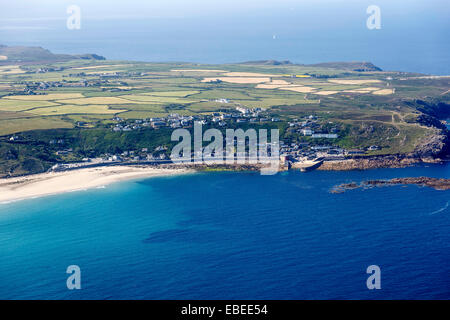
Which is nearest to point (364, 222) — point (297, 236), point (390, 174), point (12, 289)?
point (297, 236)

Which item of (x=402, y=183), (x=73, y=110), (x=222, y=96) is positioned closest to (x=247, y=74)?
(x=222, y=96)

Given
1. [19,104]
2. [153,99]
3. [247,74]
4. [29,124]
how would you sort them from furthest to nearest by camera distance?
[247,74] < [153,99] < [19,104] < [29,124]

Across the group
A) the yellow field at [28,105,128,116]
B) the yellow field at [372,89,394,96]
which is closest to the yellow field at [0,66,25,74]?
the yellow field at [28,105,128,116]

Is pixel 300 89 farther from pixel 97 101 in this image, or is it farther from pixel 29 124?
pixel 29 124

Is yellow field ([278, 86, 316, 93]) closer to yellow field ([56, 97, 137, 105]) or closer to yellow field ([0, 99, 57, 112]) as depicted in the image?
yellow field ([56, 97, 137, 105])

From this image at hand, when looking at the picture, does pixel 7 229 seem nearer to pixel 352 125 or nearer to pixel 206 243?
pixel 206 243

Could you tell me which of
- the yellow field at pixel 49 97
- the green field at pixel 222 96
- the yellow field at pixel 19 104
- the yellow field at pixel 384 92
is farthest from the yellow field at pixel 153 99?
the yellow field at pixel 384 92
